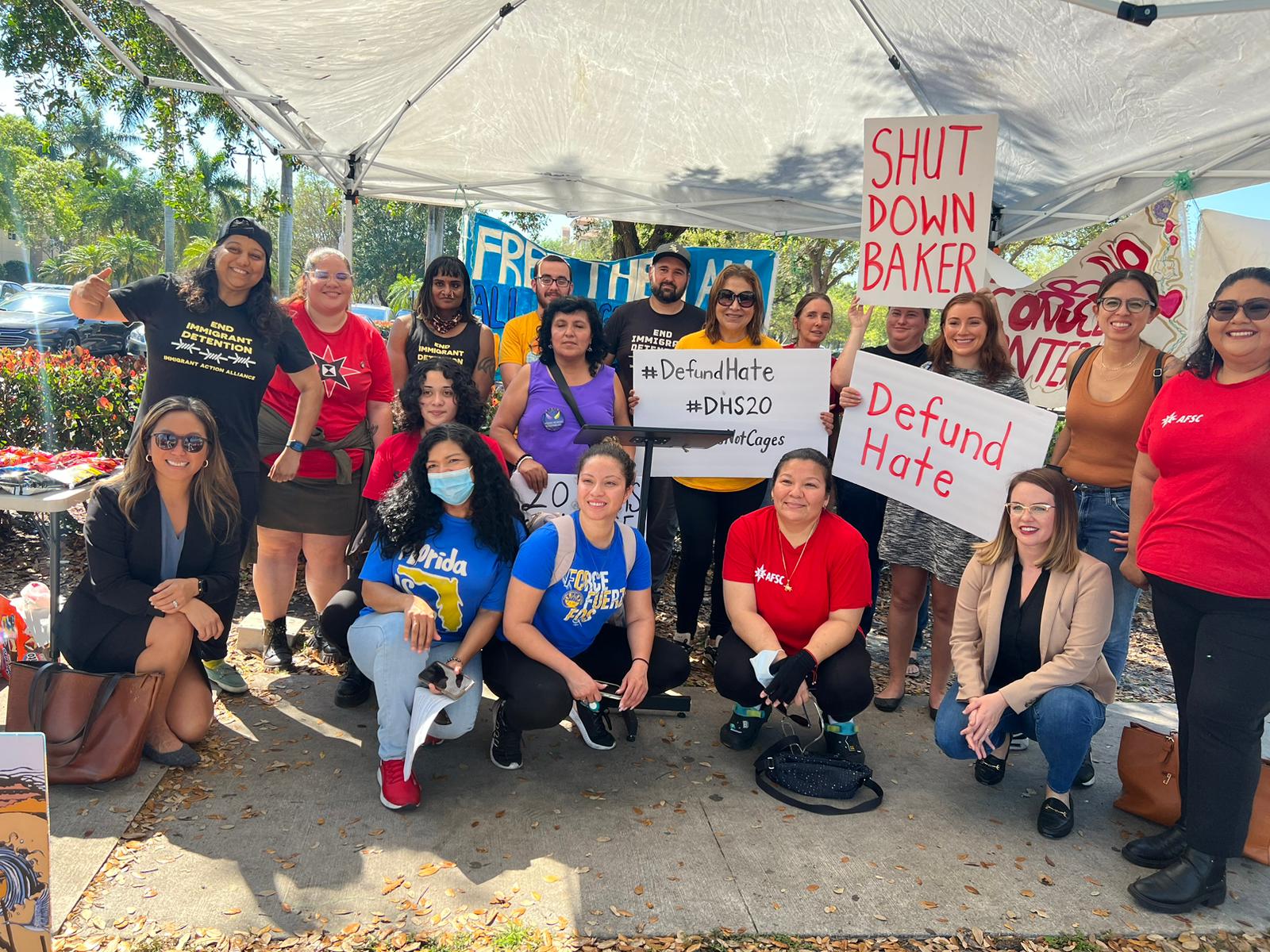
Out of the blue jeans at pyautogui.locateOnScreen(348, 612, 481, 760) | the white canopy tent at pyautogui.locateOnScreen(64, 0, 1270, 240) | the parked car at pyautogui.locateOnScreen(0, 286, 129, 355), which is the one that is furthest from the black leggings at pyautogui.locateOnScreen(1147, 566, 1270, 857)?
the parked car at pyautogui.locateOnScreen(0, 286, 129, 355)

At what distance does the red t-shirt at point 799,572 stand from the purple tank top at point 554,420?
0.95 m

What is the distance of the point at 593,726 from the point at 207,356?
234 cm

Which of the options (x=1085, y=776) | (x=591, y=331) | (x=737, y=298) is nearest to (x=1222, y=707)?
(x=1085, y=776)

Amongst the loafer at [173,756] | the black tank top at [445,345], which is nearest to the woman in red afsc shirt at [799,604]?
the black tank top at [445,345]

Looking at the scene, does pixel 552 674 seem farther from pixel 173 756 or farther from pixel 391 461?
pixel 173 756

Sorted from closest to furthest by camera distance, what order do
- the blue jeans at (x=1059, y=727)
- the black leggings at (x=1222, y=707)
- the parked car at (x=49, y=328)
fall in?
the black leggings at (x=1222, y=707), the blue jeans at (x=1059, y=727), the parked car at (x=49, y=328)

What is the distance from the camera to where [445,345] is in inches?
182

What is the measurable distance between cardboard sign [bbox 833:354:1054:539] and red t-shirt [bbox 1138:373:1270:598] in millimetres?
740

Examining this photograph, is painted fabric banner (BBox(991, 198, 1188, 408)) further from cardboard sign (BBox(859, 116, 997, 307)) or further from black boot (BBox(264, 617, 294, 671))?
black boot (BBox(264, 617, 294, 671))

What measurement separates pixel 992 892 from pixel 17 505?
405 centimetres

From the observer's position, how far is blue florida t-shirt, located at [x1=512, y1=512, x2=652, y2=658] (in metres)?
3.35

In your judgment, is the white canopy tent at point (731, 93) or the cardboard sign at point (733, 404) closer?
the white canopy tent at point (731, 93)

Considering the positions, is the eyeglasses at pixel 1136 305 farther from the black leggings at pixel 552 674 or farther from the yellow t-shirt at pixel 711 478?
the black leggings at pixel 552 674

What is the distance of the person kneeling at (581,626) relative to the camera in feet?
10.9
